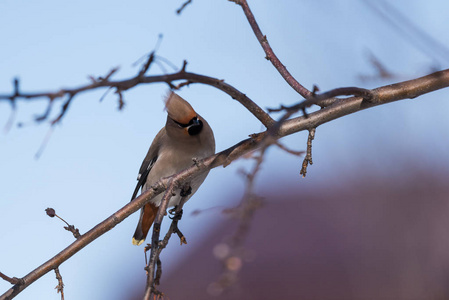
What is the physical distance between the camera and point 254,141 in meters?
1.94

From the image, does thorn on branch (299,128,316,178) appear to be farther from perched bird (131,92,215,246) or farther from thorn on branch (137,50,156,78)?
perched bird (131,92,215,246)

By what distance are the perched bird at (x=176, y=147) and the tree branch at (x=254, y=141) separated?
923mm

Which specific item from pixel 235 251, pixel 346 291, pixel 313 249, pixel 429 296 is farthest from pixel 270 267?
pixel 235 251

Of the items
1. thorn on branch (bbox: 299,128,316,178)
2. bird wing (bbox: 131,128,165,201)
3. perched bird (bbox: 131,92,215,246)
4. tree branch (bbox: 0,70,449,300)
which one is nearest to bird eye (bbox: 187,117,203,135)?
perched bird (bbox: 131,92,215,246)

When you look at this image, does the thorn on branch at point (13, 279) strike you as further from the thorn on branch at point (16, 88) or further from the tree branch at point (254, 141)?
the thorn on branch at point (16, 88)

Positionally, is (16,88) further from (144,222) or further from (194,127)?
(144,222)

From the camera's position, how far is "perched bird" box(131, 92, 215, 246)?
10.4 feet

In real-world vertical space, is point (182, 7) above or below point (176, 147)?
below

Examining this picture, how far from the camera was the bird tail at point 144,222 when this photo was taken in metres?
3.45

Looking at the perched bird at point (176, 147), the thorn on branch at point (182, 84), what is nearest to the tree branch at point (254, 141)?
the thorn on branch at point (182, 84)

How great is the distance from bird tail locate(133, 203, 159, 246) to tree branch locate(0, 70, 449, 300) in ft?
4.61

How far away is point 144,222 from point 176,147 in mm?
519

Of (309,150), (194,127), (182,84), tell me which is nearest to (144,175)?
(194,127)

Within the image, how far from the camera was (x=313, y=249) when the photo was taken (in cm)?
516
